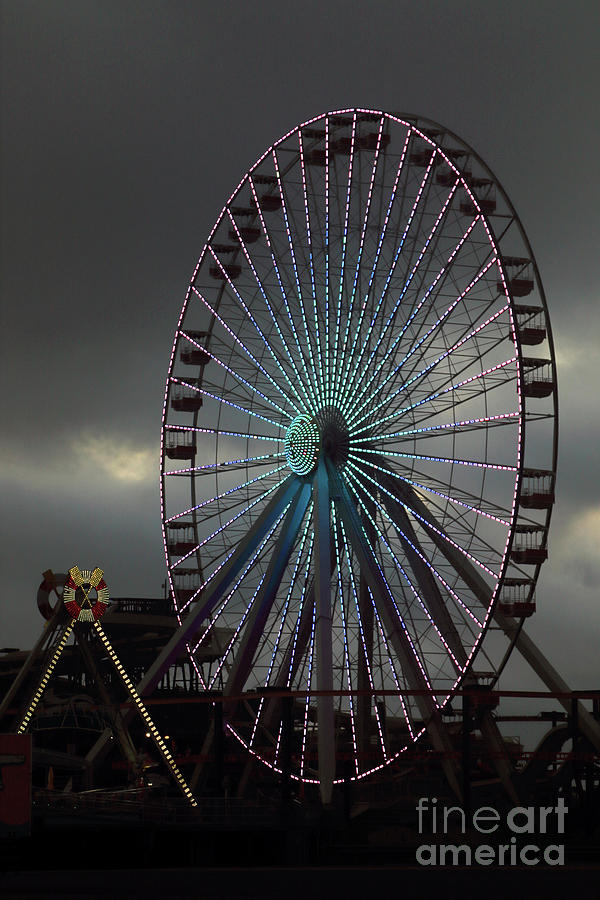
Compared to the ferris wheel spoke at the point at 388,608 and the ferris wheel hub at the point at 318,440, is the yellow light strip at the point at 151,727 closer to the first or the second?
the ferris wheel spoke at the point at 388,608

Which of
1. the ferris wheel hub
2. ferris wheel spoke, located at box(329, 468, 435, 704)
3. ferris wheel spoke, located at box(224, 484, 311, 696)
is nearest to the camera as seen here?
ferris wheel spoke, located at box(329, 468, 435, 704)

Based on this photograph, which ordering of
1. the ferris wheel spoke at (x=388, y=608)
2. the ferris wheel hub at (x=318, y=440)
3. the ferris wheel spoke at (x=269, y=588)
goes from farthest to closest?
1. the ferris wheel spoke at (x=269, y=588)
2. the ferris wheel hub at (x=318, y=440)
3. the ferris wheel spoke at (x=388, y=608)

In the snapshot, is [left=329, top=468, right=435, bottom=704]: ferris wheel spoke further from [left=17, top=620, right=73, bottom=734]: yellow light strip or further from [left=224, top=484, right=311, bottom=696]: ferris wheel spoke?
[left=17, top=620, right=73, bottom=734]: yellow light strip

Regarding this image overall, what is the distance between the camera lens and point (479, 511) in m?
52.6

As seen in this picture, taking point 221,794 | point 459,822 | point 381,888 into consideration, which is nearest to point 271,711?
point 221,794

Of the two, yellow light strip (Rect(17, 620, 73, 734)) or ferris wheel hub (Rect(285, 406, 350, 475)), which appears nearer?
yellow light strip (Rect(17, 620, 73, 734))

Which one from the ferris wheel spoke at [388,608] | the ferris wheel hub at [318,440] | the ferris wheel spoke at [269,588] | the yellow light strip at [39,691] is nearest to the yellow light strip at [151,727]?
the yellow light strip at [39,691]

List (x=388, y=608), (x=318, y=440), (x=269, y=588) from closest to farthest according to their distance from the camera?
1. (x=388, y=608)
2. (x=318, y=440)
3. (x=269, y=588)

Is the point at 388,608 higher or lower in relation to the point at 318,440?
lower

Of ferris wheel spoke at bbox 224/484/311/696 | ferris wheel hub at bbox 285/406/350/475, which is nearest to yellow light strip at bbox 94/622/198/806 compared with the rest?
ferris wheel spoke at bbox 224/484/311/696

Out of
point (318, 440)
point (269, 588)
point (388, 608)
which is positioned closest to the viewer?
point (388, 608)

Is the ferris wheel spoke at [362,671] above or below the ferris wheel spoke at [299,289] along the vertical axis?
below

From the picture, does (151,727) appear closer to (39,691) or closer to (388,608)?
(39,691)

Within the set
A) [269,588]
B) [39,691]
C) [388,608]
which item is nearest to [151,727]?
[39,691]
